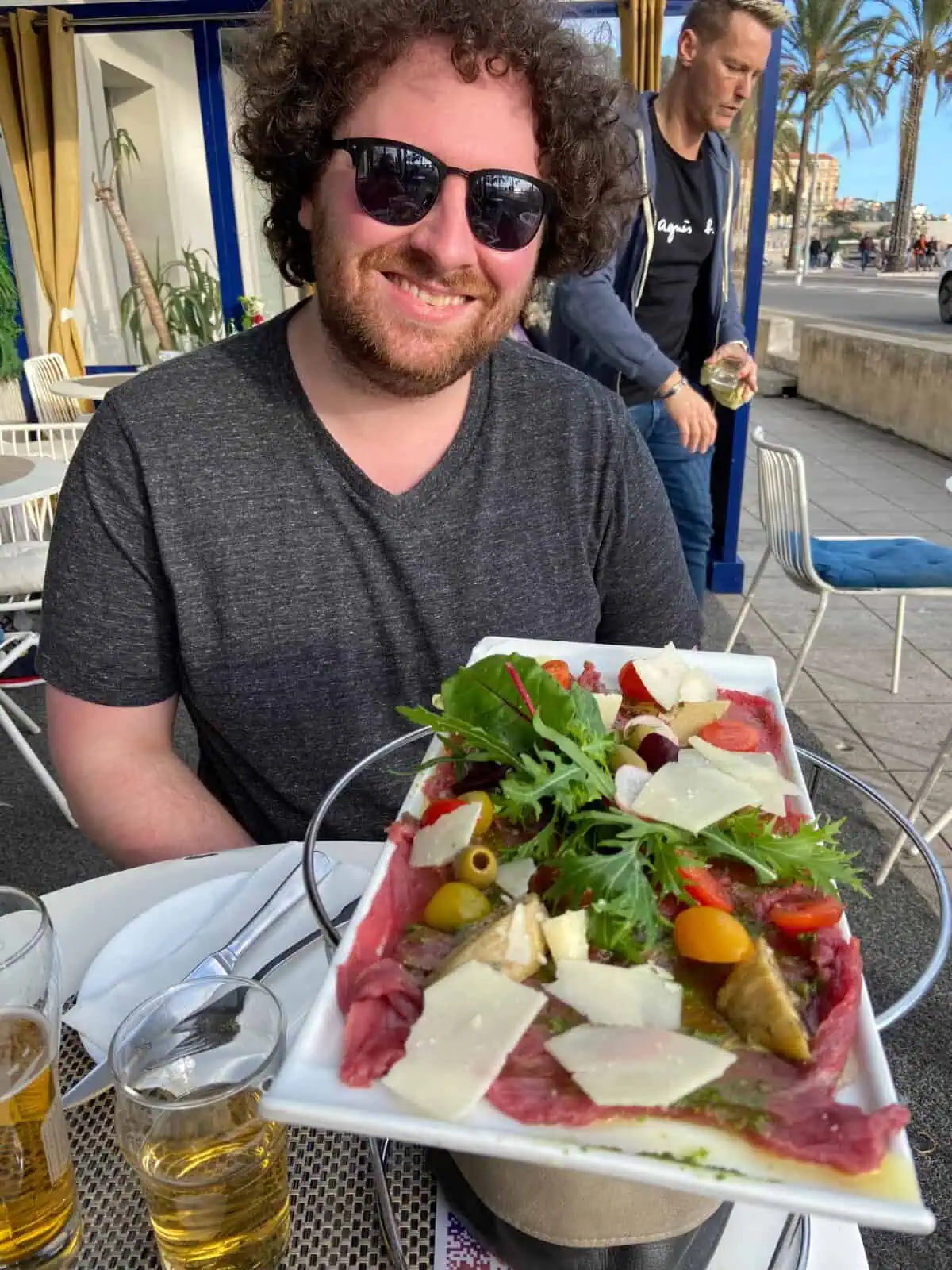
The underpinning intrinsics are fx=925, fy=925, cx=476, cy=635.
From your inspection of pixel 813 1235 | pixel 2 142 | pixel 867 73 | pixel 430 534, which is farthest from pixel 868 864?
pixel 867 73

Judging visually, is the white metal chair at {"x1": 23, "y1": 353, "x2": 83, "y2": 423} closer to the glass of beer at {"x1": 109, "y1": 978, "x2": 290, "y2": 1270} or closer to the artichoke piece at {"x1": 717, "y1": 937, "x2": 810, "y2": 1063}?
the glass of beer at {"x1": 109, "y1": 978, "x2": 290, "y2": 1270}

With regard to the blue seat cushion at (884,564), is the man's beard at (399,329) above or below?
above

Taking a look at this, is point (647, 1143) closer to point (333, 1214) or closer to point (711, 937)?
point (711, 937)

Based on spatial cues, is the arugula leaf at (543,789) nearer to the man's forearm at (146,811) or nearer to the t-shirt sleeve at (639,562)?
the man's forearm at (146,811)

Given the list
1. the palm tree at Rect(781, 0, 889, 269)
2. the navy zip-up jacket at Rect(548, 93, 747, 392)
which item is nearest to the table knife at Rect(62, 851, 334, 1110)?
the navy zip-up jacket at Rect(548, 93, 747, 392)

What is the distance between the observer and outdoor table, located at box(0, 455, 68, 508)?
3.74 meters

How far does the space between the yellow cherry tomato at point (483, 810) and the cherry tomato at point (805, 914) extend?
0.28 meters

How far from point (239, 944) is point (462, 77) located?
4.66 ft

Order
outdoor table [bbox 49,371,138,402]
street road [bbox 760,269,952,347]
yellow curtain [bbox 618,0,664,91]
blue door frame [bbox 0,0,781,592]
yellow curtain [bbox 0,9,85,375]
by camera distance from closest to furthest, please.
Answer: blue door frame [bbox 0,0,781,592] → outdoor table [bbox 49,371,138,402] → yellow curtain [bbox 618,0,664,91] → yellow curtain [bbox 0,9,85,375] → street road [bbox 760,269,952,347]

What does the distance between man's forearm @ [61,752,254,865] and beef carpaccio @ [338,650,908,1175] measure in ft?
2.24

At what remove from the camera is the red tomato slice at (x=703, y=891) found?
0.84 m

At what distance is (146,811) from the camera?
5.12ft

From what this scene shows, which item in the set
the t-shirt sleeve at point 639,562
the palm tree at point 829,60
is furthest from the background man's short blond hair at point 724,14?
the palm tree at point 829,60

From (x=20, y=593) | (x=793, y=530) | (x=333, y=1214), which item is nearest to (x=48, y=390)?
(x=20, y=593)
